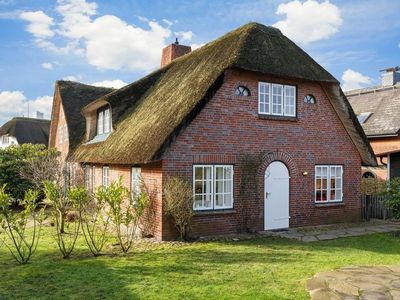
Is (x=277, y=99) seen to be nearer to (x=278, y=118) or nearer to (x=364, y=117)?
(x=278, y=118)

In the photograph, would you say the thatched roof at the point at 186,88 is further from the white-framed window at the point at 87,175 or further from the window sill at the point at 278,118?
the white-framed window at the point at 87,175

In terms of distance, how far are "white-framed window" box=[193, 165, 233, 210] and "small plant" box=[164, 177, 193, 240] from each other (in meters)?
0.69

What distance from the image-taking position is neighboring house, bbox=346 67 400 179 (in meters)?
20.2

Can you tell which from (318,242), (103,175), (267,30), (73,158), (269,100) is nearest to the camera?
(318,242)

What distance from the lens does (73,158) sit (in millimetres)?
20047

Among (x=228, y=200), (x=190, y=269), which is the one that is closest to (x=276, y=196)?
(x=228, y=200)

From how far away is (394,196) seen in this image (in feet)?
46.5

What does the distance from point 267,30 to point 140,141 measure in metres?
6.60

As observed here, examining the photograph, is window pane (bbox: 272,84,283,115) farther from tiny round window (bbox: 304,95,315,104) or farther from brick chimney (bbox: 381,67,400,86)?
brick chimney (bbox: 381,67,400,86)

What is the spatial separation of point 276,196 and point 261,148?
5.84ft

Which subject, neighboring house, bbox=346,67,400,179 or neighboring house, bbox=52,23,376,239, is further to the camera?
neighboring house, bbox=346,67,400,179

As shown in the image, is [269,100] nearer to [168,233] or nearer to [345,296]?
[168,233]

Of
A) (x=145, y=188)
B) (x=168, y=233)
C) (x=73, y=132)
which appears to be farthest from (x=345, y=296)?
(x=73, y=132)

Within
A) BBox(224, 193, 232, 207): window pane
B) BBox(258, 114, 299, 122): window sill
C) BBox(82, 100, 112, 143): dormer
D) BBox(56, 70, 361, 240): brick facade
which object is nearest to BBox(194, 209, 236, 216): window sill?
BBox(56, 70, 361, 240): brick facade
